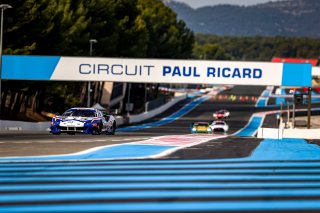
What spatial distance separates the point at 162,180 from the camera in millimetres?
12367

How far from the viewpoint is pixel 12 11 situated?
181 ft

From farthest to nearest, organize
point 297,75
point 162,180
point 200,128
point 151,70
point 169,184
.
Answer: point 200,128 → point 151,70 → point 297,75 → point 162,180 → point 169,184

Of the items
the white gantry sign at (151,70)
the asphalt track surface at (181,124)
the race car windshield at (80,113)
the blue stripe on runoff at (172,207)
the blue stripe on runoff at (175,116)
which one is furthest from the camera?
the blue stripe on runoff at (175,116)

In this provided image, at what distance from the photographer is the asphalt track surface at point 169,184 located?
978cm

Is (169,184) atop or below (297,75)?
below

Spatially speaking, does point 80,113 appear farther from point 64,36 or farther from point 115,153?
point 64,36

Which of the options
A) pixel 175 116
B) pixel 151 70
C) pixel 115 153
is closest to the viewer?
pixel 115 153

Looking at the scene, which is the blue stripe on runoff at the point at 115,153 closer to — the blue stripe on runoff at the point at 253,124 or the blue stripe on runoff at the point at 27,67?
the blue stripe on runoff at the point at 27,67

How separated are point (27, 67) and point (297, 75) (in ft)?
59.2

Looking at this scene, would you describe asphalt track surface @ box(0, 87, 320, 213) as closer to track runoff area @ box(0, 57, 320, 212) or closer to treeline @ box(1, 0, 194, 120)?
track runoff area @ box(0, 57, 320, 212)

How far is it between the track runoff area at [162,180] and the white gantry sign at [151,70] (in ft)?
95.8

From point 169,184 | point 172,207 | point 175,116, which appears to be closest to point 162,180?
point 169,184

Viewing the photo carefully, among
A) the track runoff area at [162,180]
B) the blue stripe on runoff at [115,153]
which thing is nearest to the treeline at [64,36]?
the blue stripe on runoff at [115,153]

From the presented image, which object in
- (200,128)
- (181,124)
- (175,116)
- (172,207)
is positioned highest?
(172,207)
